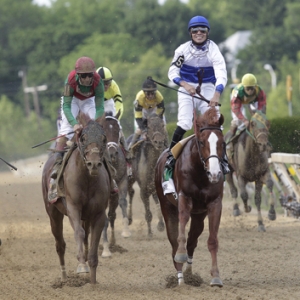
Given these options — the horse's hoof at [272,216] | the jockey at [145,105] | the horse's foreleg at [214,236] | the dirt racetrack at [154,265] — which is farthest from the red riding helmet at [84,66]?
the horse's hoof at [272,216]

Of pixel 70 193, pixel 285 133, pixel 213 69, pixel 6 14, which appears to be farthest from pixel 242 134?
pixel 6 14

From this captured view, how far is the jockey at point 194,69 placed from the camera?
8891 mm

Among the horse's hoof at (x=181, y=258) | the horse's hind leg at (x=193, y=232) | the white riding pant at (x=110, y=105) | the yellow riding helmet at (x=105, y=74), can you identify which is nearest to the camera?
the horse's hoof at (x=181, y=258)

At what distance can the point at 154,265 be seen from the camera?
33.7 feet

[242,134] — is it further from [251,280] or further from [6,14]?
[6,14]

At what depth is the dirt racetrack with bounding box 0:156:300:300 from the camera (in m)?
8.03

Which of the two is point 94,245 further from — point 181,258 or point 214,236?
point 214,236

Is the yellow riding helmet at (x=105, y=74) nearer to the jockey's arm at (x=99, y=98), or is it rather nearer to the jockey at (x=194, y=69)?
the jockey's arm at (x=99, y=98)

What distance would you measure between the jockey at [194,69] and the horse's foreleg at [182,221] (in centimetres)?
66

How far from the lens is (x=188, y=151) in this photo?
8367mm

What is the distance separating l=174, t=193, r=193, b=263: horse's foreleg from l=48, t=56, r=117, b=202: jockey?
1161mm

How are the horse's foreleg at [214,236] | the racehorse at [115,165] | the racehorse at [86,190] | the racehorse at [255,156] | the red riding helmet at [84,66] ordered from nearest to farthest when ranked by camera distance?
the horse's foreleg at [214,236], the racehorse at [86,190], the red riding helmet at [84,66], the racehorse at [115,165], the racehorse at [255,156]

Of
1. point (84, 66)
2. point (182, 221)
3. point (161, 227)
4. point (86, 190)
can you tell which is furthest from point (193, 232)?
point (161, 227)

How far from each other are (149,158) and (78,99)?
4.39 m
